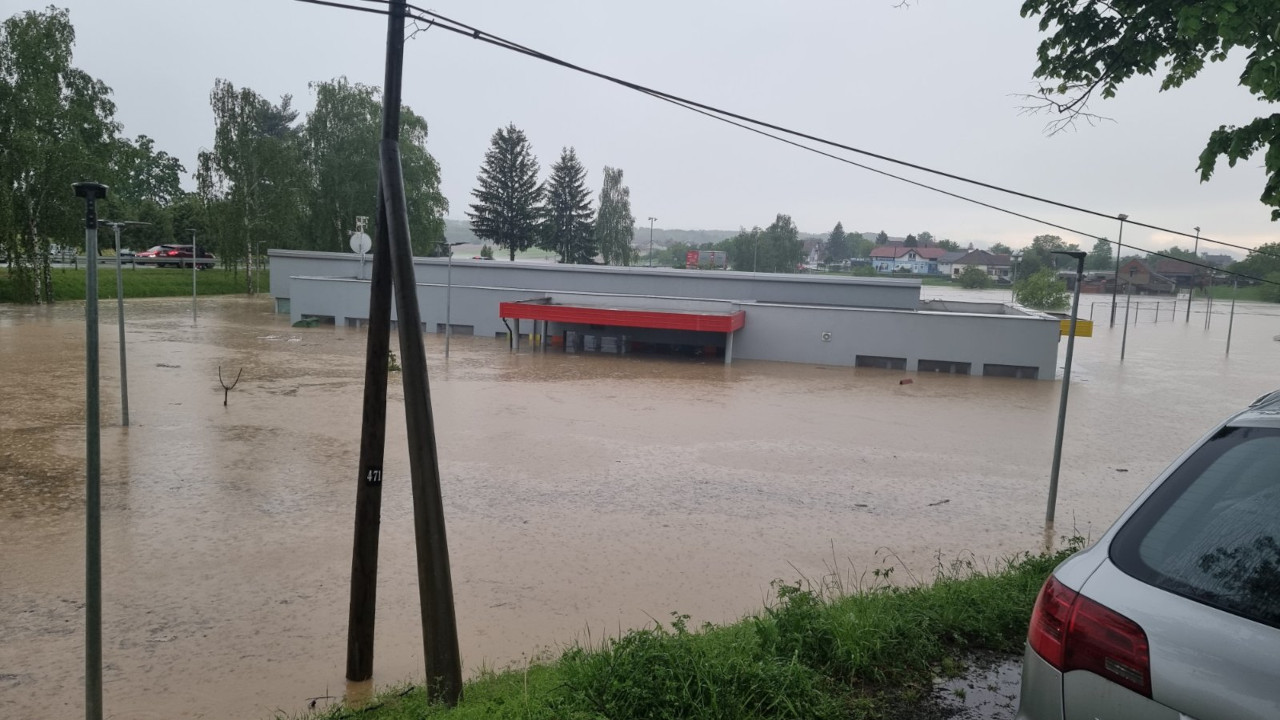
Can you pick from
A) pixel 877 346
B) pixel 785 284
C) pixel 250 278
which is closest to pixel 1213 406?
pixel 877 346

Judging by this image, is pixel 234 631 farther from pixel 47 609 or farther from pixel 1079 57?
pixel 1079 57

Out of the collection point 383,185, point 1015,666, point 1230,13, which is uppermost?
point 1230,13

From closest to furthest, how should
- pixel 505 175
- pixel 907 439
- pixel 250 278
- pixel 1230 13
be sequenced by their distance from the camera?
pixel 1230 13 < pixel 907 439 < pixel 250 278 < pixel 505 175

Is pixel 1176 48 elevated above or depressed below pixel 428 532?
above

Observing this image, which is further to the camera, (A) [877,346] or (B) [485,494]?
(A) [877,346]

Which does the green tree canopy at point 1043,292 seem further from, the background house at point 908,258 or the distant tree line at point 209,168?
the distant tree line at point 209,168

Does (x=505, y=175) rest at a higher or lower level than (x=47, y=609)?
higher

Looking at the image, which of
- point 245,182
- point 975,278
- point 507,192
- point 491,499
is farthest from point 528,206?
point 491,499

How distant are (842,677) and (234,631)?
15.2ft

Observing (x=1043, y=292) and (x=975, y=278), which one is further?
(x=975, y=278)

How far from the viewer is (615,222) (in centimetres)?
7306

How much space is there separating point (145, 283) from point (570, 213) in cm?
3235

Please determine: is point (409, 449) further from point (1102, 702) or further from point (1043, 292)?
point (1043, 292)

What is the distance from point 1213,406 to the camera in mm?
19125
